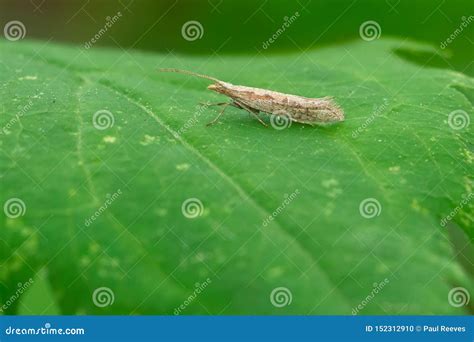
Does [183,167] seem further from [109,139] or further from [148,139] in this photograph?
[109,139]

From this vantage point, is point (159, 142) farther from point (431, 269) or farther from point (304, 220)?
point (431, 269)

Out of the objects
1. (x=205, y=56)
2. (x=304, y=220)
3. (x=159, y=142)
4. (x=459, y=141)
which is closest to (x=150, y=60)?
(x=205, y=56)

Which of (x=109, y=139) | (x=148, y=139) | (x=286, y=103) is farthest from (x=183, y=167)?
(x=286, y=103)

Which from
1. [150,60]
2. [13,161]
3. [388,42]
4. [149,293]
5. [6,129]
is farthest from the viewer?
[388,42]

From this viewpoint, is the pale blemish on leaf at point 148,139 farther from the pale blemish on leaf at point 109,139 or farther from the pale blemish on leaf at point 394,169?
the pale blemish on leaf at point 394,169

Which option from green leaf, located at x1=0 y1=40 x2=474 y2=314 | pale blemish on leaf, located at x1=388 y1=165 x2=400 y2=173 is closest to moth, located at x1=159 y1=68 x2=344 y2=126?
green leaf, located at x1=0 y1=40 x2=474 y2=314
